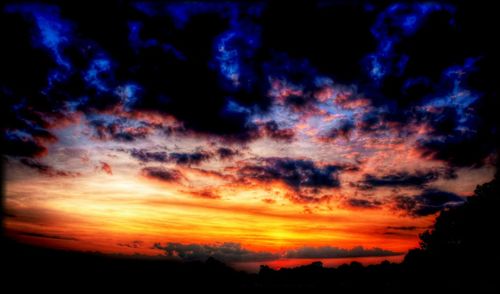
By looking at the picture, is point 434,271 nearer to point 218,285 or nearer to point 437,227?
point 437,227

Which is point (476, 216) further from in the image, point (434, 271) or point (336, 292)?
point (336, 292)

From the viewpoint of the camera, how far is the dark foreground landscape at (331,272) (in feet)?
33.0

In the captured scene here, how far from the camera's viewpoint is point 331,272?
24.9 m

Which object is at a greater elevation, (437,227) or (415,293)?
(437,227)

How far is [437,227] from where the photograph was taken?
25516mm

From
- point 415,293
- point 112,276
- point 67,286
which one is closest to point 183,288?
point 112,276

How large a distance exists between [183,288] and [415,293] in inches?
474

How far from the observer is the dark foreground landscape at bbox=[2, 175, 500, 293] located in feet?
33.0

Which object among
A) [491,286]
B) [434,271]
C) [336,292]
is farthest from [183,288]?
[434,271]

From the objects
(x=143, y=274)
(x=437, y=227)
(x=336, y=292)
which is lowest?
(x=336, y=292)

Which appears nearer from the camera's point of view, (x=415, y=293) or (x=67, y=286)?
(x=67, y=286)

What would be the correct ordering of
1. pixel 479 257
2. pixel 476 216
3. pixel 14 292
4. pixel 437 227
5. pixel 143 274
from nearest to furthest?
pixel 14 292
pixel 143 274
pixel 479 257
pixel 476 216
pixel 437 227

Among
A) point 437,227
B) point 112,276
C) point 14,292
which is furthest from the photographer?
point 437,227

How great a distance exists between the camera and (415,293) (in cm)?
1359
